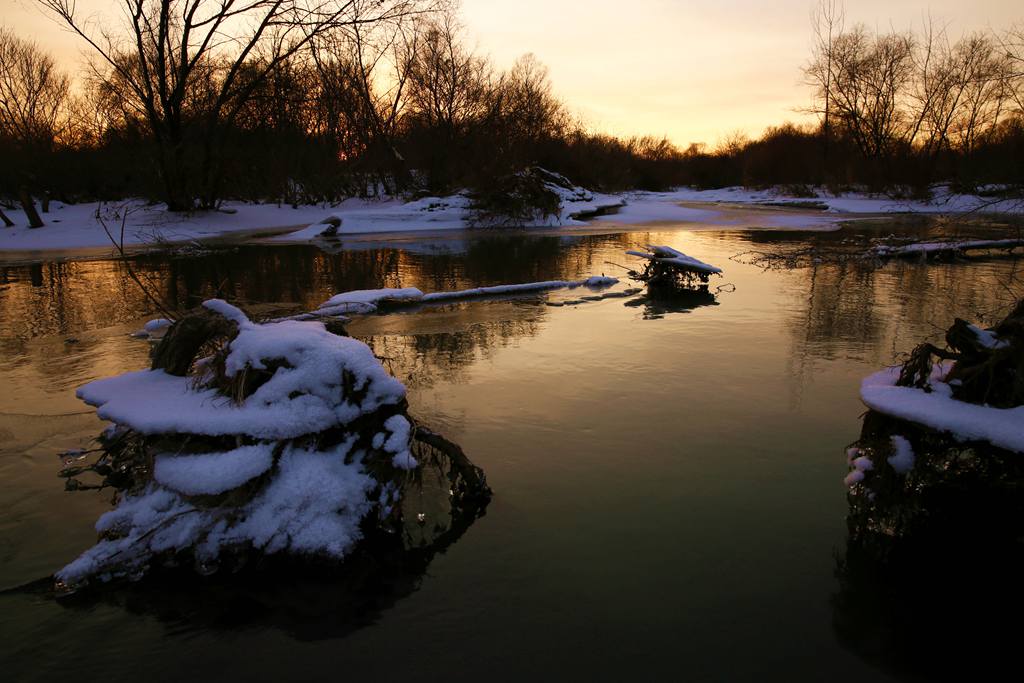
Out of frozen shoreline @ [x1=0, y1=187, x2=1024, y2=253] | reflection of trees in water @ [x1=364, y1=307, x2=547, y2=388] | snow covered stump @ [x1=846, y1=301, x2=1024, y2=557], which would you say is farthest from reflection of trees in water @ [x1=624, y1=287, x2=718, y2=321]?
frozen shoreline @ [x1=0, y1=187, x2=1024, y2=253]

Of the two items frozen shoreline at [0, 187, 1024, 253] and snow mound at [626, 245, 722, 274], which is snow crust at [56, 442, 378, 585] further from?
frozen shoreline at [0, 187, 1024, 253]

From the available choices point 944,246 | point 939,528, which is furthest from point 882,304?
point 939,528

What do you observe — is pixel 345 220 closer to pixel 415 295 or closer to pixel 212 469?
pixel 415 295

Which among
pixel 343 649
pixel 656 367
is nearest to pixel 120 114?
pixel 656 367

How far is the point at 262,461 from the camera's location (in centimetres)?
385

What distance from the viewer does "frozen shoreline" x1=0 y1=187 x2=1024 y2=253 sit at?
25.6m

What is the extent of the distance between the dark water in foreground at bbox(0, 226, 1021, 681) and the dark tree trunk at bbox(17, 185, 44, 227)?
20905 mm

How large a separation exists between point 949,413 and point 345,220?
26962mm

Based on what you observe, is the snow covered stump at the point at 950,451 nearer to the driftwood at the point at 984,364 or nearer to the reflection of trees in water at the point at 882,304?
the driftwood at the point at 984,364

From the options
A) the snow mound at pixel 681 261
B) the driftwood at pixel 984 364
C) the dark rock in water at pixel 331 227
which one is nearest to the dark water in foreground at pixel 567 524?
the driftwood at pixel 984 364

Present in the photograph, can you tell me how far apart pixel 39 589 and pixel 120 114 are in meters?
39.1

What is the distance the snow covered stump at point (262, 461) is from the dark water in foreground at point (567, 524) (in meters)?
0.23

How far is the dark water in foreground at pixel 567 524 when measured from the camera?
10.5 feet

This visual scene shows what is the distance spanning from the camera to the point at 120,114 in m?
35.4
